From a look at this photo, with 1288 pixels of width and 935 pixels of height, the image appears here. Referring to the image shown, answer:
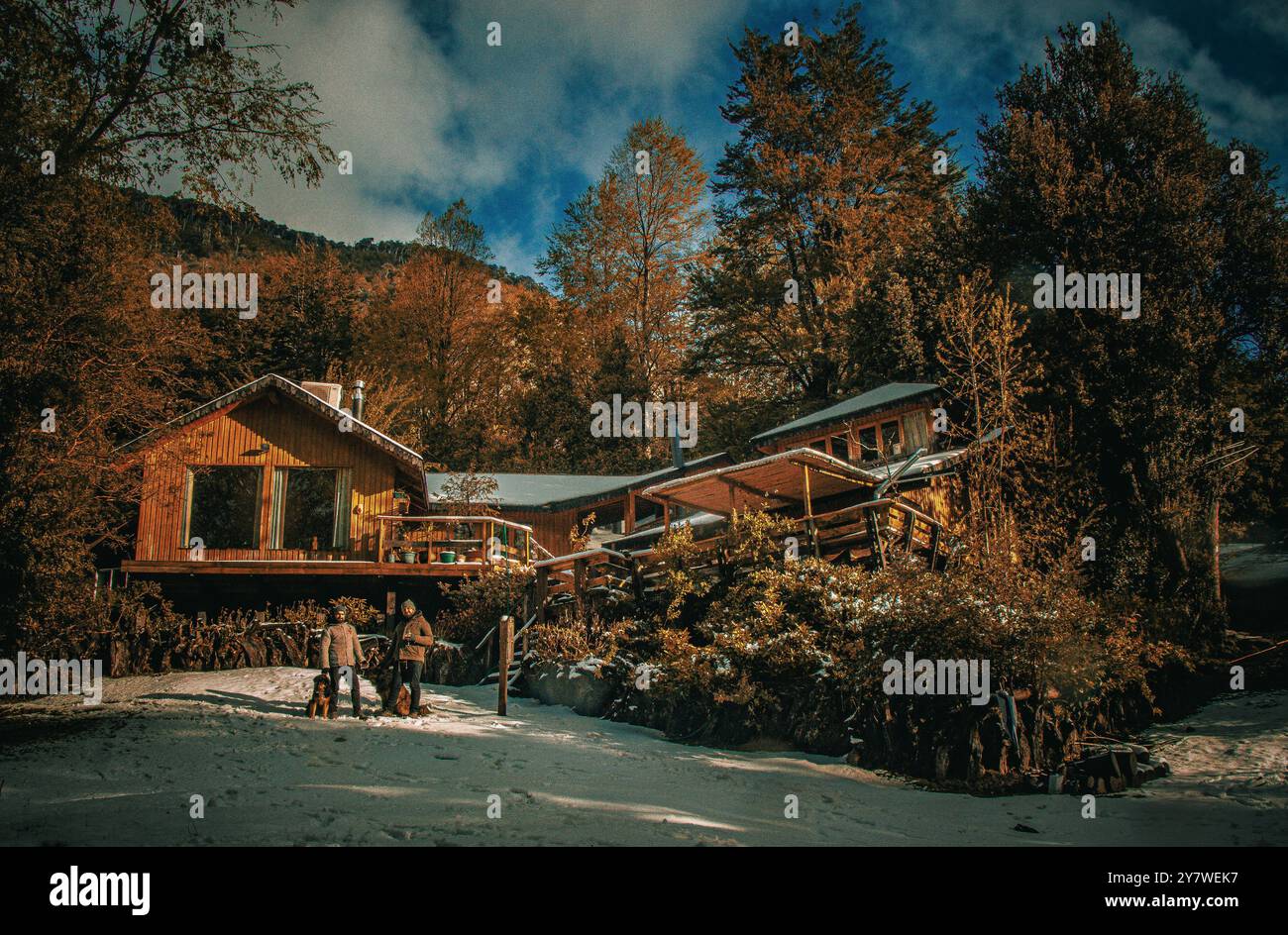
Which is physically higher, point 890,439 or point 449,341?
point 449,341

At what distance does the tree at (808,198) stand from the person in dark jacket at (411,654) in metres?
22.6

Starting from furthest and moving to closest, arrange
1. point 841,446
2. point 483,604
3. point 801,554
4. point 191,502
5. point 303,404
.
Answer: point 841,446 < point 303,404 < point 191,502 < point 483,604 < point 801,554

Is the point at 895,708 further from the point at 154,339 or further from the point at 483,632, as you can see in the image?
the point at 154,339

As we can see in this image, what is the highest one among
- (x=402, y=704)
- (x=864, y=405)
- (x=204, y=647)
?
(x=864, y=405)

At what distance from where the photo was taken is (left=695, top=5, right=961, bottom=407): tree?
1323 inches

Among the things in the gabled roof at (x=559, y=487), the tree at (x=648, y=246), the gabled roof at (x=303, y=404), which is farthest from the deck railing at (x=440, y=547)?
the tree at (x=648, y=246)

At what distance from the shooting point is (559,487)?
29.8 metres

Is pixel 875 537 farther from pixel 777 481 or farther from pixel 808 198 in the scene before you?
pixel 808 198

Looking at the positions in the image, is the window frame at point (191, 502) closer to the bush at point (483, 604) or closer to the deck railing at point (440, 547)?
the deck railing at point (440, 547)

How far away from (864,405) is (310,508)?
51.7 ft

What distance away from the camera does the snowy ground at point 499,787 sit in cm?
644

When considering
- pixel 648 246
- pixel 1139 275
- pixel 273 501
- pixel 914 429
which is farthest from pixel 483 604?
pixel 648 246
